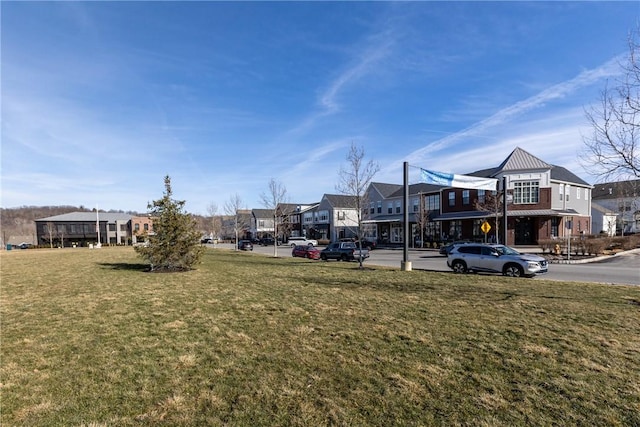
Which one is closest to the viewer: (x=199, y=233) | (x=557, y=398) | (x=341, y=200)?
(x=557, y=398)

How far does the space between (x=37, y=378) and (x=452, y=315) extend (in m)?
7.64

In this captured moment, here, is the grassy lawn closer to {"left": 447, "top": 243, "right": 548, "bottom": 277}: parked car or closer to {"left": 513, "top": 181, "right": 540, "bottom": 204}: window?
{"left": 447, "top": 243, "right": 548, "bottom": 277}: parked car

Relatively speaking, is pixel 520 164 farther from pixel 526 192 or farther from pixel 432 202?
pixel 432 202

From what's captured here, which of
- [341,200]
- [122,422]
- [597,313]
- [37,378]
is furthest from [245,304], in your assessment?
[341,200]

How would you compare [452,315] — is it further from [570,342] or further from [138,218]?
[138,218]

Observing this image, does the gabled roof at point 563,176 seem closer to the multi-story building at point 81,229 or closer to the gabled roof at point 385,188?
the gabled roof at point 385,188

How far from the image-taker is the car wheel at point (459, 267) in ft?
58.7

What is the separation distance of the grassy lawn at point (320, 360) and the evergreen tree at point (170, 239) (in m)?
6.55

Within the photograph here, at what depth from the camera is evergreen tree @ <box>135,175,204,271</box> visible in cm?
1677

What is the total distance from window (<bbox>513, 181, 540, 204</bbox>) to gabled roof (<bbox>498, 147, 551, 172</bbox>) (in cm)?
179

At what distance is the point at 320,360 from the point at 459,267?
48.1ft

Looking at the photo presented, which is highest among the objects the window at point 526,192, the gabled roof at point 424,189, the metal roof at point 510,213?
the gabled roof at point 424,189

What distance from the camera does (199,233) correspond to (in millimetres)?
17469

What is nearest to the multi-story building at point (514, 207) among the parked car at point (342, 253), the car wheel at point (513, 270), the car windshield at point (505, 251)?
the parked car at point (342, 253)
